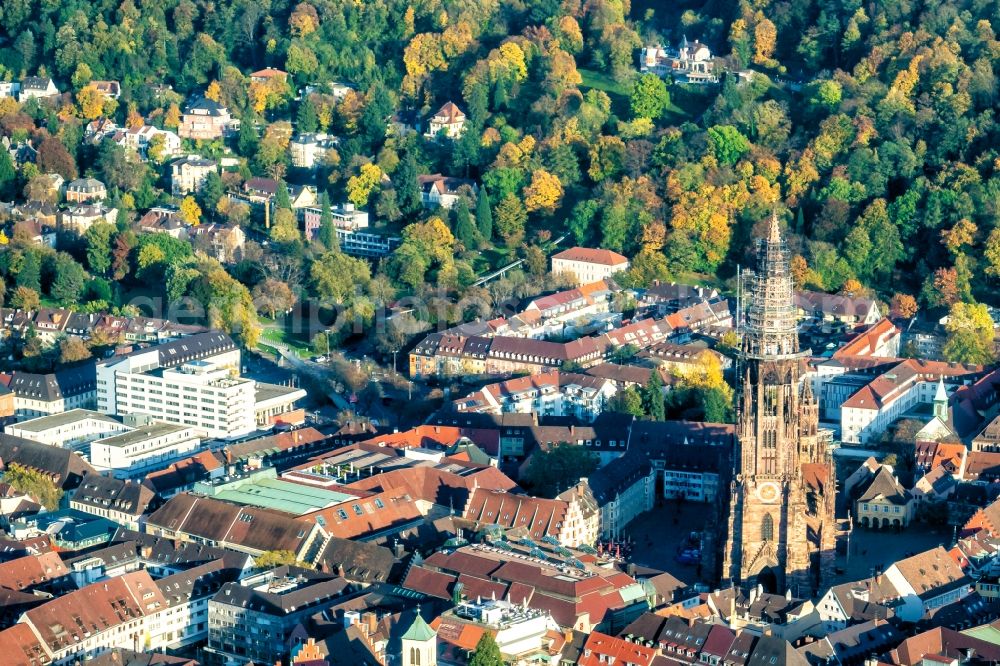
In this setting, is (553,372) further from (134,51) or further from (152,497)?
(134,51)

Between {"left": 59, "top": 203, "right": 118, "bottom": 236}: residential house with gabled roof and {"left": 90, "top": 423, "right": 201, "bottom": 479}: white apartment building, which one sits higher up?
{"left": 59, "top": 203, "right": 118, "bottom": 236}: residential house with gabled roof

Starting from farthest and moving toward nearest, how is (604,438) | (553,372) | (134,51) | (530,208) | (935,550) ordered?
(134,51) < (530,208) < (553,372) < (604,438) < (935,550)

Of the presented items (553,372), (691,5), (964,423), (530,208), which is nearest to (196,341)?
(553,372)

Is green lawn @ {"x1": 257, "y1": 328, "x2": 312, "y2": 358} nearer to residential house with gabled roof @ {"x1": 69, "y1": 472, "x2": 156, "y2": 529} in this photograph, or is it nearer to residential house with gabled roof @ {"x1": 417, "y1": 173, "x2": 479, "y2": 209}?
residential house with gabled roof @ {"x1": 417, "y1": 173, "x2": 479, "y2": 209}

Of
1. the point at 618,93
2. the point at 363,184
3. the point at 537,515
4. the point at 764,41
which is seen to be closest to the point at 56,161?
the point at 363,184

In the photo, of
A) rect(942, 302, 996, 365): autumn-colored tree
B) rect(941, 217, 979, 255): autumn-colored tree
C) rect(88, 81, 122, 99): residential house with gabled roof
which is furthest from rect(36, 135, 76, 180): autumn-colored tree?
rect(942, 302, 996, 365): autumn-colored tree

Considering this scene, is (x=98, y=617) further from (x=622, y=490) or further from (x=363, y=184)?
(x=363, y=184)

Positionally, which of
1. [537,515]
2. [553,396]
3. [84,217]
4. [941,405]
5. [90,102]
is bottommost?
[537,515]
